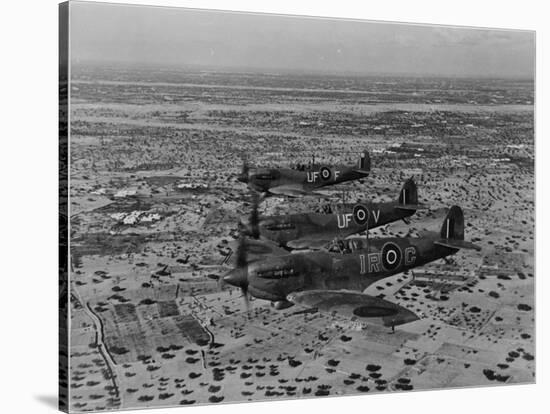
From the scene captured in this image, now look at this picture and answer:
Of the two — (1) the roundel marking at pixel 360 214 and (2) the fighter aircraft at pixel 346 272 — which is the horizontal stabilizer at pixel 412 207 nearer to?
(2) the fighter aircraft at pixel 346 272

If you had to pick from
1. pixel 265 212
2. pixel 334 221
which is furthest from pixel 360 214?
pixel 265 212

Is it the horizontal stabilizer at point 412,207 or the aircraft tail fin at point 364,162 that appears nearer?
the aircraft tail fin at point 364,162

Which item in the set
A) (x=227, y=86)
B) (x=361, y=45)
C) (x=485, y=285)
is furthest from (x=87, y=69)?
(x=485, y=285)

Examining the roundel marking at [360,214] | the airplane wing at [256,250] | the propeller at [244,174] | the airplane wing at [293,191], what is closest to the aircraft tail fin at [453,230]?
the roundel marking at [360,214]

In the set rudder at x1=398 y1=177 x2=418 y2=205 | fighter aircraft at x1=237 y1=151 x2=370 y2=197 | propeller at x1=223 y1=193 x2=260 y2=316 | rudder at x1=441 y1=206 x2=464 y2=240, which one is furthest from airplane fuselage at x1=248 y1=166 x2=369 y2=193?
rudder at x1=441 y1=206 x2=464 y2=240

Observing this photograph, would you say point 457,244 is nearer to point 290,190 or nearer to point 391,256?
point 391,256
